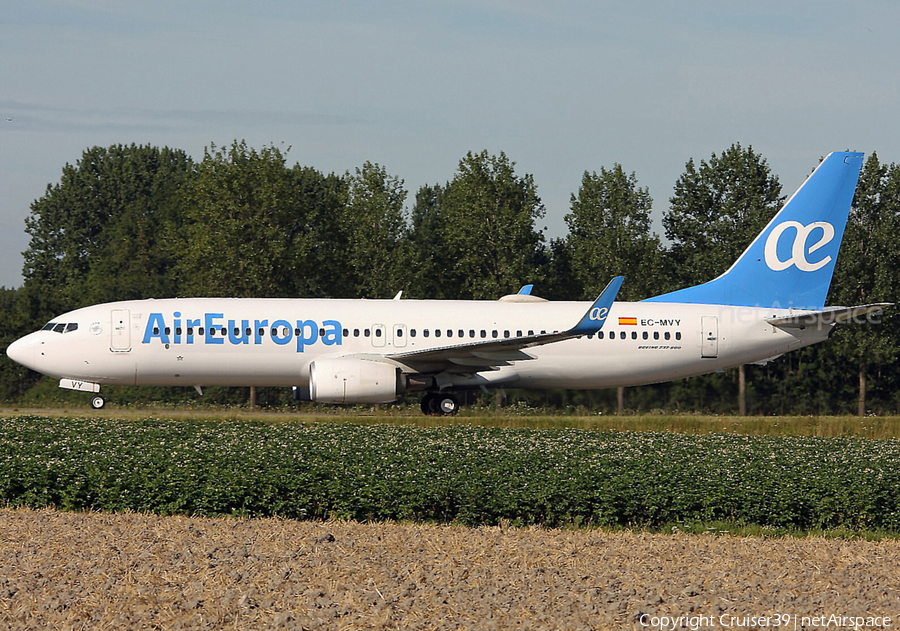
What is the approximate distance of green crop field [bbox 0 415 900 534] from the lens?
15.3m

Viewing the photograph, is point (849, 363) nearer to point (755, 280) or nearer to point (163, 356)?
point (755, 280)

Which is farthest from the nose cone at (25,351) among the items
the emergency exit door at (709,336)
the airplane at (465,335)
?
the emergency exit door at (709,336)

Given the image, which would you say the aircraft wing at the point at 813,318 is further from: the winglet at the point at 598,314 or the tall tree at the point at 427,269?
the tall tree at the point at 427,269

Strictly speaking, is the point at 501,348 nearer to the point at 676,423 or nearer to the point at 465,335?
the point at 465,335

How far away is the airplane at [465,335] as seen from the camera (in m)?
30.5

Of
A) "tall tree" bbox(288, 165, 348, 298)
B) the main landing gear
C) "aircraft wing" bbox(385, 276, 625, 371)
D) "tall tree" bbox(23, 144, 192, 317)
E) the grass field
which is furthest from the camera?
"tall tree" bbox(23, 144, 192, 317)

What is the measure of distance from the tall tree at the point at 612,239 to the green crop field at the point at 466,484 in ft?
101

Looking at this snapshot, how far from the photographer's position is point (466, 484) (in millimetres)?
15445

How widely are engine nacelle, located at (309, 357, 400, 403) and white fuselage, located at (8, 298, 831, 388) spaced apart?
4.31ft

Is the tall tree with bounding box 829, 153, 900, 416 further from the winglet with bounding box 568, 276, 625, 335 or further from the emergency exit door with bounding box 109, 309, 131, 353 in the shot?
the emergency exit door with bounding box 109, 309, 131, 353

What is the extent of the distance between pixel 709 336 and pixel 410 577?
23.8 m

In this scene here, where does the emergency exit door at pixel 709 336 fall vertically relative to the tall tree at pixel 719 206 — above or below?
below

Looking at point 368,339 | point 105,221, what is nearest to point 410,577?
point 368,339

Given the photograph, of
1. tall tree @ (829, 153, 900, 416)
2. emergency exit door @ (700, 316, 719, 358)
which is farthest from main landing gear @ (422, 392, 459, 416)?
tall tree @ (829, 153, 900, 416)
